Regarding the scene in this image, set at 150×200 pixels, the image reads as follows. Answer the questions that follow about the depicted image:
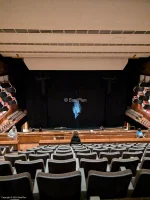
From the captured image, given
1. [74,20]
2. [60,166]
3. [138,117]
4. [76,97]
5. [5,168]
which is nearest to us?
[5,168]

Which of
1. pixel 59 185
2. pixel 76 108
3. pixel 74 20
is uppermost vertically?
pixel 74 20

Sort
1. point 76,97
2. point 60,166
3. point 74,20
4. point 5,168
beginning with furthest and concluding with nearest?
point 76,97 → point 74,20 → point 60,166 → point 5,168

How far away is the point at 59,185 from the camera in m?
1.67

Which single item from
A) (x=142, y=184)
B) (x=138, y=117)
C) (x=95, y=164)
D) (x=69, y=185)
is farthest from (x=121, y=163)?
(x=138, y=117)

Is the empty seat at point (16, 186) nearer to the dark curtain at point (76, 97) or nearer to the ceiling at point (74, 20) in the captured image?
the ceiling at point (74, 20)

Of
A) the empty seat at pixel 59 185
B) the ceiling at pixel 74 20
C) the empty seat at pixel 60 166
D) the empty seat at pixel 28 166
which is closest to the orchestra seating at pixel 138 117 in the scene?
the ceiling at pixel 74 20

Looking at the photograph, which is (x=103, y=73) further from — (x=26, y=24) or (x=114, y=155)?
(x=114, y=155)

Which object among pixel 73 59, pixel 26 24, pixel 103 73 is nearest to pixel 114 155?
pixel 26 24

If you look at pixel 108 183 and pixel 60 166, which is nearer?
pixel 108 183

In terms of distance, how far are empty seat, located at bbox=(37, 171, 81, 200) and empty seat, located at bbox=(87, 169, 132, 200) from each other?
0.13 meters

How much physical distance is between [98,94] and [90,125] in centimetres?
292

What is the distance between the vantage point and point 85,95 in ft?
56.5

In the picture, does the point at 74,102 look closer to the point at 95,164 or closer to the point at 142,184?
the point at 95,164

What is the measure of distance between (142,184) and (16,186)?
3.85ft
